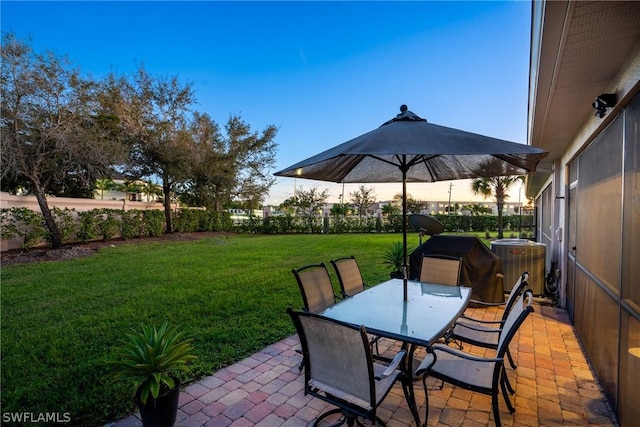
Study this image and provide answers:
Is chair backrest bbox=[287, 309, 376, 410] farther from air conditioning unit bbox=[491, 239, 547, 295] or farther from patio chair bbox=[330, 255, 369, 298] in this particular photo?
air conditioning unit bbox=[491, 239, 547, 295]

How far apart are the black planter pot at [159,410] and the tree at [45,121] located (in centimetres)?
990

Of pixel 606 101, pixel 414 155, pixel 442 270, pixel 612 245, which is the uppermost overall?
pixel 606 101

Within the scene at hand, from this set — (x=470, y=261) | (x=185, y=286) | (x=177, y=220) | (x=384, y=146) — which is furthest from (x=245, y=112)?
(x=384, y=146)

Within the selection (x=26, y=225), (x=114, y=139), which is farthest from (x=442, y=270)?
(x=114, y=139)

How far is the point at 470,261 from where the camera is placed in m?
4.79

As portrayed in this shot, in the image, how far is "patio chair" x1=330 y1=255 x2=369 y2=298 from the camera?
342 centimetres

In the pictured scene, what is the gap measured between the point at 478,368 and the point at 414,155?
5.89 ft

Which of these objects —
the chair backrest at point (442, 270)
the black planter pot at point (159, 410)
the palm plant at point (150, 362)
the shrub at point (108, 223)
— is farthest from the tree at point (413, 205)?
the black planter pot at point (159, 410)

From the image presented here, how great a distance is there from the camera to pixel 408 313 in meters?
2.54

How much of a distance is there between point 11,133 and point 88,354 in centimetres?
879

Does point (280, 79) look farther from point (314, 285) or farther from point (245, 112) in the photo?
point (314, 285)

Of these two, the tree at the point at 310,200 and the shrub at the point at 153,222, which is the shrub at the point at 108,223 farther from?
the tree at the point at 310,200

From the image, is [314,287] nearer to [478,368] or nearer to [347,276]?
[347,276]

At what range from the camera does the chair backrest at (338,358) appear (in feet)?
5.45
